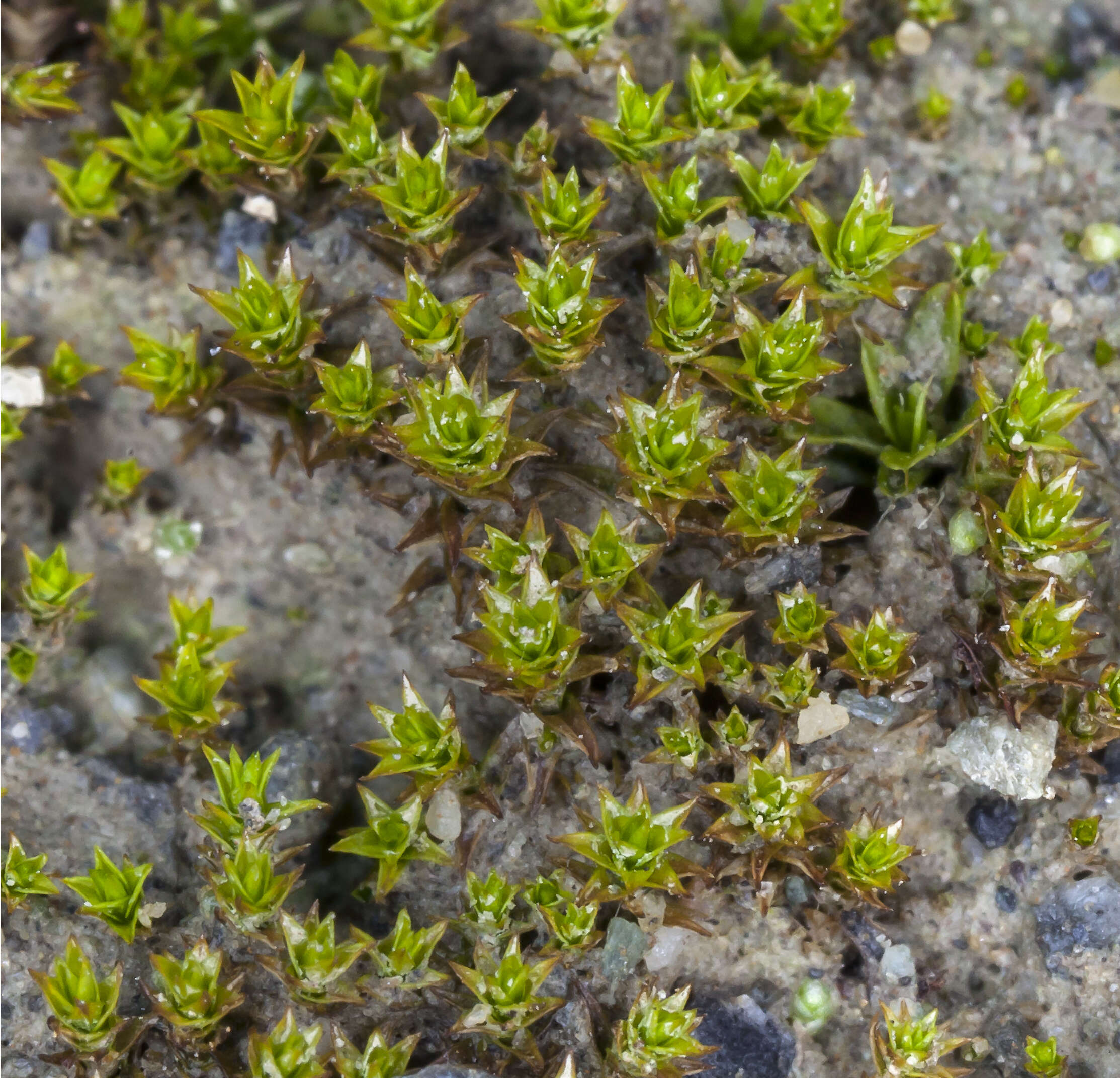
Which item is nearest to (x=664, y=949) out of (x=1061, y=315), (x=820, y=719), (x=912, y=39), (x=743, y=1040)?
(x=743, y=1040)

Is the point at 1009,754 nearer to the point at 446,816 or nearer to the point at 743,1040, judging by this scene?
the point at 743,1040

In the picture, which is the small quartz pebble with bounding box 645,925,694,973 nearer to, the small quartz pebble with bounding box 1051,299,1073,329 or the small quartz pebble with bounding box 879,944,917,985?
the small quartz pebble with bounding box 879,944,917,985

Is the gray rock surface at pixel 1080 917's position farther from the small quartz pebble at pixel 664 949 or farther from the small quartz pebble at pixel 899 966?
the small quartz pebble at pixel 664 949

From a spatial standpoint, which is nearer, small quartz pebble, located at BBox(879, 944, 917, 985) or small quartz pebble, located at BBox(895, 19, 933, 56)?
small quartz pebble, located at BBox(879, 944, 917, 985)

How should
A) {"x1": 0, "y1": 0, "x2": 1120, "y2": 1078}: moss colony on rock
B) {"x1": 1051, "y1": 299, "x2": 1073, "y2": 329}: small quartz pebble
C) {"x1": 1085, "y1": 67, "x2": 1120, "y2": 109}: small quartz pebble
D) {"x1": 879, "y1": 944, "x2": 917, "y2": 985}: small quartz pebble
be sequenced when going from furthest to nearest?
{"x1": 1085, "y1": 67, "x2": 1120, "y2": 109}: small quartz pebble
{"x1": 1051, "y1": 299, "x2": 1073, "y2": 329}: small quartz pebble
{"x1": 879, "y1": 944, "x2": 917, "y2": 985}: small quartz pebble
{"x1": 0, "y1": 0, "x2": 1120, "y2": 1078}: moss colony on rock

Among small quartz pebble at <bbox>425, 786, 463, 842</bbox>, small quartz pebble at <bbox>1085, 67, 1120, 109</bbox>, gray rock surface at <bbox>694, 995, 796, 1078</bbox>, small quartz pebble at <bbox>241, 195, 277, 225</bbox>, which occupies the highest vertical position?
small quartz pebble at <bbox>1085, 67, 1120, 109</bbox>

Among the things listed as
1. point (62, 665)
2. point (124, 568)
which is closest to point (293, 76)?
point (124, 568)

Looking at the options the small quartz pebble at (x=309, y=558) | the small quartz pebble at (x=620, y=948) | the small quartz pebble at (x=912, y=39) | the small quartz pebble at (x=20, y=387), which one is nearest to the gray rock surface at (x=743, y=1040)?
the small quartz pebble at (x=620, y=948)

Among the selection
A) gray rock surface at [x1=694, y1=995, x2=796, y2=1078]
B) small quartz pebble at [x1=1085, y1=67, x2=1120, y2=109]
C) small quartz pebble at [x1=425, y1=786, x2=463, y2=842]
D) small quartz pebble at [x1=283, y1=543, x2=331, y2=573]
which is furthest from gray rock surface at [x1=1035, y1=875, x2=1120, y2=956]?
small quartz pebble at [x1=1085, y1=67, x2=1120, y2=109]
